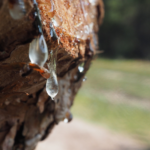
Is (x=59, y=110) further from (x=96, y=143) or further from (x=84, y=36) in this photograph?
(x=96, y=143)

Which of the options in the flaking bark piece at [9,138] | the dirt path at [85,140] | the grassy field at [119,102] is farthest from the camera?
the grassy field at [119,102]

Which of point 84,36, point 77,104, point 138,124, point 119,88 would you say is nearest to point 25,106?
point 84,36

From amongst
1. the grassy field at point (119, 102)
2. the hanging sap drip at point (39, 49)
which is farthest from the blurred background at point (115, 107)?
the hanging sap drip at point (39, 49)

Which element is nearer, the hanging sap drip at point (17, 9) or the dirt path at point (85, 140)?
the hanging sap drip at point (17, 9)

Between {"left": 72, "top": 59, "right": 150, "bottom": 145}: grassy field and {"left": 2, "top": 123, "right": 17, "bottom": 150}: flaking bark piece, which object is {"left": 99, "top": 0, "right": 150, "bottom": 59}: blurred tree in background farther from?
{"left": 2, "top": 123, "right": 17, "bottom": 150}: flaking bark piece

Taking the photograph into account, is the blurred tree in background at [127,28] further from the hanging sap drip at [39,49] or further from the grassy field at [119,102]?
the hanging sap drip at [39,49]

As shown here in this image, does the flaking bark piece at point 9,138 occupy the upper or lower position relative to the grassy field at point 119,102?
upper

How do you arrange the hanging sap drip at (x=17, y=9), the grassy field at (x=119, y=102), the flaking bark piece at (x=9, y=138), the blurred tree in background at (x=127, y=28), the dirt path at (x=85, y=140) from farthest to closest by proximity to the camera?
the blurred tree in background at (x=127, y=28) → the grassy field at (x=119, y=102) → the dirt path at (x=85, y=140) → the flaking bark piece at (x=9, y=138) → the hanging sap drip at (x=17, y=9)

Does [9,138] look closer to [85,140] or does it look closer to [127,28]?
[85,140]

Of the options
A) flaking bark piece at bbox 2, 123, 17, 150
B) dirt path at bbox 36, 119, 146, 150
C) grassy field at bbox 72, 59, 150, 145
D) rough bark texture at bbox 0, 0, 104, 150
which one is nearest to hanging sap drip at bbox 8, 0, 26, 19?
rough bark texture at bbox 0, 0, 104, 150
